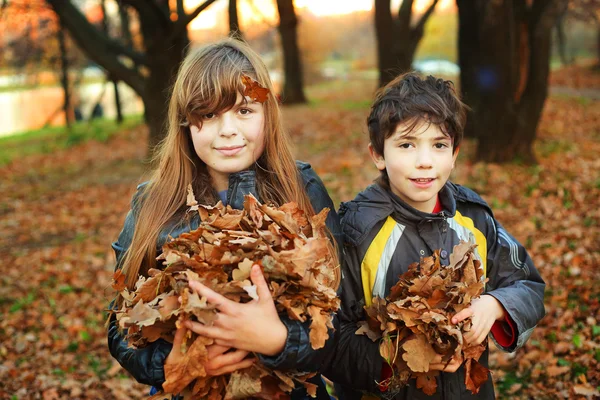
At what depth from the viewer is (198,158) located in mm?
2680

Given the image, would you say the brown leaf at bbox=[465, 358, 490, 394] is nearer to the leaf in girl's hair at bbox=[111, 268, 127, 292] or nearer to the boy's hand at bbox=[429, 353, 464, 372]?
the boy's hand at bbox=[429, 353, 464, 372]

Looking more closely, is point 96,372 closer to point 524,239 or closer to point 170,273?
point 170,273

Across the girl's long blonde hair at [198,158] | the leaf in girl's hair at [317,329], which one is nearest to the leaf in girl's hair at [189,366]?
the leaf in girl's hair at [317,329]

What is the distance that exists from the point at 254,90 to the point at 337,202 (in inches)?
230

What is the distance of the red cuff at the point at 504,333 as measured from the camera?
8.06 ft

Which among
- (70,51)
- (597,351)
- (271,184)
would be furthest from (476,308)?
(70,51)

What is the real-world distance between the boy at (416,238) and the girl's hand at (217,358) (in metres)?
0.55

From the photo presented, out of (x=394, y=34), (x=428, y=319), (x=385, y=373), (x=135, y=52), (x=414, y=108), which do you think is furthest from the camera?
(x=394, y=34)

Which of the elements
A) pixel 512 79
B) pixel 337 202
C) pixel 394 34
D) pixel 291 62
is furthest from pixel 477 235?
pixel 291 62

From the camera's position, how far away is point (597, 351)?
13.9 feet

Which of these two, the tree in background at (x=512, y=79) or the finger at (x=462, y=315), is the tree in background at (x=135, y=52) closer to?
the tree in background at (x=512, y=79)

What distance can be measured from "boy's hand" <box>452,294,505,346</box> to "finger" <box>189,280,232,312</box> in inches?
34.4

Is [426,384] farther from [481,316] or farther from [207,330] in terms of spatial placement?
[207,330]

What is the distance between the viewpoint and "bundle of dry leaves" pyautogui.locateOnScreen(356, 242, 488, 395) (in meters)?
2.13
